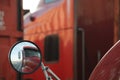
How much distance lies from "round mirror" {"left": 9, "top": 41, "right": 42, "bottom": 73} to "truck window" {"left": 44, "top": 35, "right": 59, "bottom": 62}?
4.12 m

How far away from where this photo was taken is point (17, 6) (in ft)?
14.6

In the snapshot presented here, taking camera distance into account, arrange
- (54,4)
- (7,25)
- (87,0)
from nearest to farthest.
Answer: (7,25) → (87,0) → (54,4)

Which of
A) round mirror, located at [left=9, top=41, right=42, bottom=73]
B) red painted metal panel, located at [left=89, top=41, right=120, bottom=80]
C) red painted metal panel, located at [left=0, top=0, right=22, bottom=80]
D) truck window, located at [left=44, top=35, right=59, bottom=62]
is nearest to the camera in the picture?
red painted metal panel, located at [left=89, top=41, right=120, bottom=80]

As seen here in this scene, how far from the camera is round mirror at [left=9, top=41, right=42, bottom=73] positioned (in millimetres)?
2336

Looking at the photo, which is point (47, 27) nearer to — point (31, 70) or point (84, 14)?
point (84, 14)

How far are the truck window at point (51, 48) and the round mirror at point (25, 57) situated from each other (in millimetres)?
4118

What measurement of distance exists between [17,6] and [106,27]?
7.39 ft

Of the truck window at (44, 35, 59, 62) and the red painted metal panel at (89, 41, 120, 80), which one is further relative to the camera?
the truck window at (44, 35, 59, 62)

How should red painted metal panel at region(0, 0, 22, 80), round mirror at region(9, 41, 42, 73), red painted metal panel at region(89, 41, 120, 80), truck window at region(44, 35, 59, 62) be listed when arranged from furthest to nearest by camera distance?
truck window at region(44, 35, 59, 62) < red painted metal panel at region(0, 0, 22, 80) < round mirror at region(9, 41, 42, 73) < red painted metal panel at region(89, 41, 120, 80)

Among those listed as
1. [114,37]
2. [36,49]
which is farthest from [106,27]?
[36,49]

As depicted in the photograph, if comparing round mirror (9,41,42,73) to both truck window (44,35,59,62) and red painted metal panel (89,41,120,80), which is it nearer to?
red painted metal panel (89,41,120,80)

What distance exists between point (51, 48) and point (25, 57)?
4350mm

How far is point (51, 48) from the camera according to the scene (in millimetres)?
6688

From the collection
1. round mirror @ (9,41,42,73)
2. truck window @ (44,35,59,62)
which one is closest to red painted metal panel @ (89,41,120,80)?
round mirror @ (9,41,42,73)
